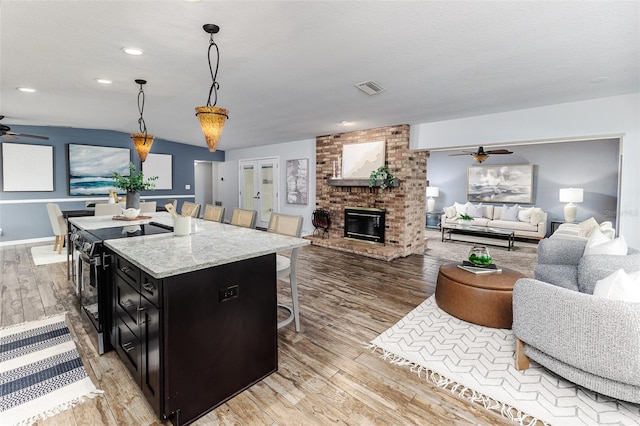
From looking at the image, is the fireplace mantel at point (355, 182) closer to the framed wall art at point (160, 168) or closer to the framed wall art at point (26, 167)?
the framed wall art at point (160, 168)

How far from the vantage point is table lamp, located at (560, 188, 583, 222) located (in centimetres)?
654

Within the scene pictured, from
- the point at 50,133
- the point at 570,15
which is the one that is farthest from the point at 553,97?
the point at 50,133

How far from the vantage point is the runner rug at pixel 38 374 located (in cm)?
174

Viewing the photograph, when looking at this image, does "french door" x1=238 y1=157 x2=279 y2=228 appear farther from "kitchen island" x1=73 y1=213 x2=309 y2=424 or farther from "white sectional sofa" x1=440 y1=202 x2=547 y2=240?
"kitchen island" x1=73 y1=213 x2=309 y2=424

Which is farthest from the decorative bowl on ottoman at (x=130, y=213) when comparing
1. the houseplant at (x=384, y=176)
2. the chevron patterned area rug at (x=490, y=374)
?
the houseplant at (x=384, y=176)

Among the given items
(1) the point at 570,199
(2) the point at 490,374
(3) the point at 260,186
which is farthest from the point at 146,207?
(1) the point at 570,199

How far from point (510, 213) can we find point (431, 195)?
7.05ft

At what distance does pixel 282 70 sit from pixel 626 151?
159 inches

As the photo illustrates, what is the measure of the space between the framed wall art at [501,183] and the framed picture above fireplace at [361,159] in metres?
4.20

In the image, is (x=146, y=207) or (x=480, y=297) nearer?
(x=480, y=297)

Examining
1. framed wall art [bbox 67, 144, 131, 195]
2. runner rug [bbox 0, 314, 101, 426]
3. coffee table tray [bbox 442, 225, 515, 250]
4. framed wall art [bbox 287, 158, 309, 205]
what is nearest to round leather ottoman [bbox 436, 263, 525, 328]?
runner rug [bbox 0, 314, 101, 426]

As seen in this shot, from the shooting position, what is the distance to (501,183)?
7992 millimetres

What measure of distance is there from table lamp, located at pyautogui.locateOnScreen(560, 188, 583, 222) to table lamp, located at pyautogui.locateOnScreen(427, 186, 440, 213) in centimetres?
295

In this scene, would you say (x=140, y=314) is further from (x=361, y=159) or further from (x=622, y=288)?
(x=361, y=159)
